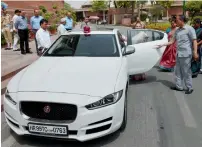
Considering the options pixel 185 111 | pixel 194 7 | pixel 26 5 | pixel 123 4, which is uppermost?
pixel 123 4

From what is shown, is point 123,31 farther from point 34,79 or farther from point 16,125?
point 16,125

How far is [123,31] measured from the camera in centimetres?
712

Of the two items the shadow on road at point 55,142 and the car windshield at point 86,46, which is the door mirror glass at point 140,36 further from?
the shadow on road at point 55,142

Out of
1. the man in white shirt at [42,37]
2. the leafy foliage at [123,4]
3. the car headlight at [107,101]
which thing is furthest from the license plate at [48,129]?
the leafy foliage at [123,4]

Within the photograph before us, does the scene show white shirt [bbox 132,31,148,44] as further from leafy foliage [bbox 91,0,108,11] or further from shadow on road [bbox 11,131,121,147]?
leafy foliage [bbox 91,0,108,11]

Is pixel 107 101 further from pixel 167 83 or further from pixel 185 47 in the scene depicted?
pixel 167 83

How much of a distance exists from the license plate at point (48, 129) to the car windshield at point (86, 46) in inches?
75.6

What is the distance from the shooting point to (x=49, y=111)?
3.25 metres

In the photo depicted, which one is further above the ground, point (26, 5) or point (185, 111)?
point (26, 5)

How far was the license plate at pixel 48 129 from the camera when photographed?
3.20 metres

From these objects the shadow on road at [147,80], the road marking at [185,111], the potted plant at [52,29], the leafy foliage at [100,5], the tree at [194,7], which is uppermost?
the leafy foliage at [100,5]

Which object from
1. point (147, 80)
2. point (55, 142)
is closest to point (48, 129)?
point (55, 142)

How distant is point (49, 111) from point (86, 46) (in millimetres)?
2070

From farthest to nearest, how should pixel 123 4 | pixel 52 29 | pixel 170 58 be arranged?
pixel 123 4 → pixel 52 29 → pixel 170 58
